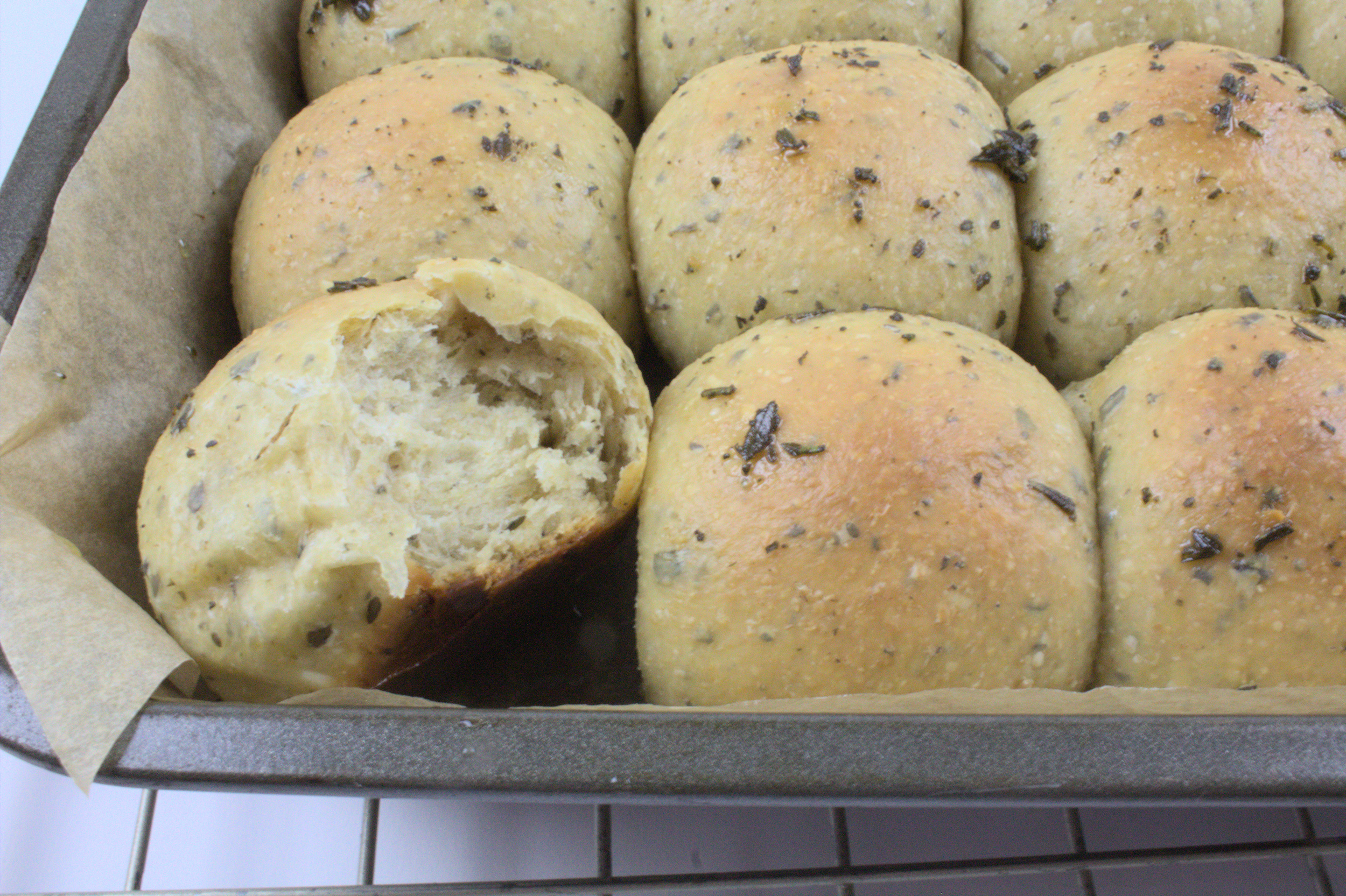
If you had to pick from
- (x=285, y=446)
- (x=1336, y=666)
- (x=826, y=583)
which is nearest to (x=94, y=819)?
(x=285, y=446)

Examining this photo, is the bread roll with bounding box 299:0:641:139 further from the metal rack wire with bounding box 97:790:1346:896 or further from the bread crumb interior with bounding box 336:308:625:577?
the metal rack wire with bounding box 97:790:1346:896

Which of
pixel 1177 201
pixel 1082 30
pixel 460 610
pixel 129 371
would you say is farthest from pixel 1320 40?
pixel 129 371

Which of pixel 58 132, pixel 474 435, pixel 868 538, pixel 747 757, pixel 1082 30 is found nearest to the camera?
pixel 747 757

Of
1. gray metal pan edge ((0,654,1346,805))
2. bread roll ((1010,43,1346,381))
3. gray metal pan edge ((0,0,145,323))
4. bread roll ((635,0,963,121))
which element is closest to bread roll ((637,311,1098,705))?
gray metal pan edge ((0,654,1346,805))

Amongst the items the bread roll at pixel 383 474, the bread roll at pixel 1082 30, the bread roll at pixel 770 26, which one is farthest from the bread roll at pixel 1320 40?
the bread roll at pixel 383 474

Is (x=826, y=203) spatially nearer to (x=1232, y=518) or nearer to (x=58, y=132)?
(x=1232, y=518)

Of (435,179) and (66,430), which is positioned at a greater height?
(435,179)

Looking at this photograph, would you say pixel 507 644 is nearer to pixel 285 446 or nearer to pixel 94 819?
pixel 285 446

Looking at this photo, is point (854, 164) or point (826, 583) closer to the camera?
point (826, 583)
